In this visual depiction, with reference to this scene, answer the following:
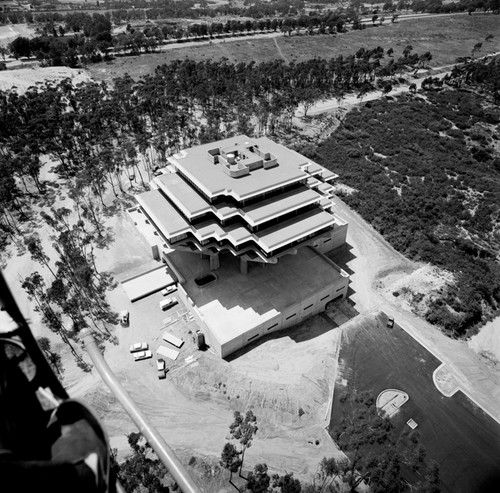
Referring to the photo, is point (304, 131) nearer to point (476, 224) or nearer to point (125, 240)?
point (476, 224)

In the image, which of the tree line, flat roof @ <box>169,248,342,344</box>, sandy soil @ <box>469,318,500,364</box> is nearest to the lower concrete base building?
flat roof @ <box>169,248,342,344</box>

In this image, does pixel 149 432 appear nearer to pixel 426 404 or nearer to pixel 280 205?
pixel 426 404

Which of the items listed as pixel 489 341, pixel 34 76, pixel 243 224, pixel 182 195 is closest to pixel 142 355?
pixel 243 224

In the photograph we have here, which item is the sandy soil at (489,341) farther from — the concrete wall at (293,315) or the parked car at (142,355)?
the parked car at (142,355)

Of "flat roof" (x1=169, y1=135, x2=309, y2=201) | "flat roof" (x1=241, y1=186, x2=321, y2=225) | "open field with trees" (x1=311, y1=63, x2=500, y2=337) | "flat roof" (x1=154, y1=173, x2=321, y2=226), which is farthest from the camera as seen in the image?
"open field with trees" (x1=311, y1=63, x2=500, y2=337)

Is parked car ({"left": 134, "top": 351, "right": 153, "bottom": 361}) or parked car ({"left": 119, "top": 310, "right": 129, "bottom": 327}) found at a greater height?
parked car ({"left": 119, "top": 310, "right": 129, "bottom": 327})

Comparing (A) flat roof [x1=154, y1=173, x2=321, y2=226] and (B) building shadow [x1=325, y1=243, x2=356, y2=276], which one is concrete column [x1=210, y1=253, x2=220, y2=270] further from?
(B) building shadow [x1=325, y1=243, x2=356, y2=276]

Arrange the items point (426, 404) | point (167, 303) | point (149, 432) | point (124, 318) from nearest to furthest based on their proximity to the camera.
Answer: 1. point (149, 432)
2. point (426, 404)
3. point (124, 318)
4. point (167, 303)
